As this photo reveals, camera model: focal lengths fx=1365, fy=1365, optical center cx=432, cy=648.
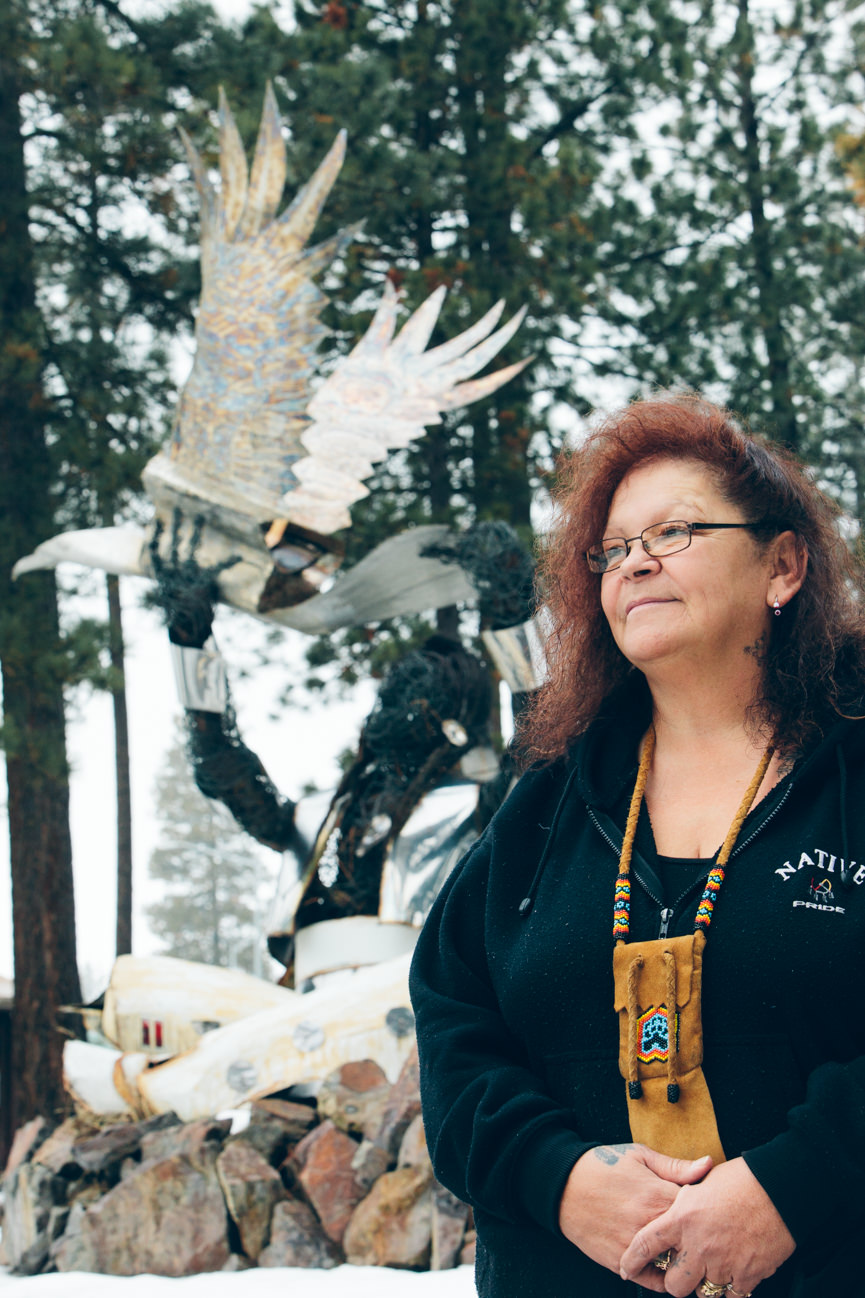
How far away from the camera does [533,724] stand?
1.92 metres

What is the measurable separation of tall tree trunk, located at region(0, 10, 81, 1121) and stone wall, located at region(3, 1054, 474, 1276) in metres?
4.21

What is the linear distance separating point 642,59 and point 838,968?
33.4 ft

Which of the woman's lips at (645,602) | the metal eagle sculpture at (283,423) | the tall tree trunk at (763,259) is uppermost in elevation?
the tall tree trunk at (763,259)

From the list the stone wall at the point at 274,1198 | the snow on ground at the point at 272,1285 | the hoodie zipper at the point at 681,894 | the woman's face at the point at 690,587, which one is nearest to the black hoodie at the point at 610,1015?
the hoodie zipper at the point at 681,894

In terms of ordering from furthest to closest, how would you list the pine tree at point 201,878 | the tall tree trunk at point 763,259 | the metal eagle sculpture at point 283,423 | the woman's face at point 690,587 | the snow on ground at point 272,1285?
the pine tree at point 201,878 → the tall tree trunk at point 763,259 → the metal eagle sculpture at point 283,423 → the snow on ground at point 272,1285 → the woman's face at point 690,587

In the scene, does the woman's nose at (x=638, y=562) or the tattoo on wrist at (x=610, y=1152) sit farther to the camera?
the woman's nose at (x=638, y=562)

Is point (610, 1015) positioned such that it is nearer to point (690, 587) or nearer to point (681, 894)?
point (681, 894)

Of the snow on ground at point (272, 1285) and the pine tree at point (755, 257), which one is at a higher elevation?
the pine tree at point (755, 257)

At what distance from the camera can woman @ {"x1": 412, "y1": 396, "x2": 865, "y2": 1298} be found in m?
1.35

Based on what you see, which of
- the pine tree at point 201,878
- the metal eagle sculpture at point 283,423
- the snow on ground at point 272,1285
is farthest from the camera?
the pine tree at point 201,878

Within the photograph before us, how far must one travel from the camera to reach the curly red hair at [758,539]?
1.64 m

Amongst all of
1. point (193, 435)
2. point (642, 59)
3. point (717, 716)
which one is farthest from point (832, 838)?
point (642, 59)

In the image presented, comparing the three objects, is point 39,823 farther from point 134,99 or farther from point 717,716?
point 717,716

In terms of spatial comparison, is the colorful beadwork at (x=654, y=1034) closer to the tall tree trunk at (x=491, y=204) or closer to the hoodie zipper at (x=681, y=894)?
the hoodie zipper at (x=681, y=894)
